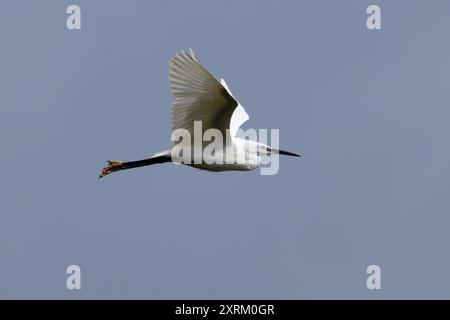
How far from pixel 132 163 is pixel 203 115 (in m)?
1.78

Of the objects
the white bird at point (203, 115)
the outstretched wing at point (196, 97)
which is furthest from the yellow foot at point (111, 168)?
the outstretched wing at point (196, 97)

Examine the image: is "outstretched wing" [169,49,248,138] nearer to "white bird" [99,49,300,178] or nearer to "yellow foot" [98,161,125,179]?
"white bird" [99,49,300,178]

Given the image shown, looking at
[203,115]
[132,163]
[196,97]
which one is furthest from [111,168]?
[196,97]

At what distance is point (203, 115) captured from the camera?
1162 centimetres

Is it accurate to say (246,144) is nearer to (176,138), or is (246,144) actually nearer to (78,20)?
(176,138)

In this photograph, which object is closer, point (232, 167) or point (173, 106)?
point (173, 106)

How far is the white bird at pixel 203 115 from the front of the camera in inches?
426

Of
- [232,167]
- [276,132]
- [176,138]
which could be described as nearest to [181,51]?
[176,138]

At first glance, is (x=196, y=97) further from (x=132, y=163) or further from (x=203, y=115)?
(x=132, y=163)

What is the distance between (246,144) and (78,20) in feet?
10.4

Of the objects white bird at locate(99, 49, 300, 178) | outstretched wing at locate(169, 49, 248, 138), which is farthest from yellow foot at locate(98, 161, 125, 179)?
outstretched wing at locate(169, 49, 248, 138)

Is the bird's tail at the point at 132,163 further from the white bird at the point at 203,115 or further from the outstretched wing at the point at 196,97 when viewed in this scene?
the outstretched wing at the point at 196,97

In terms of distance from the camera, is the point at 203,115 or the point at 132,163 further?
the point at 132,163

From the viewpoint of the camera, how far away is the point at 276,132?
46.2ft
